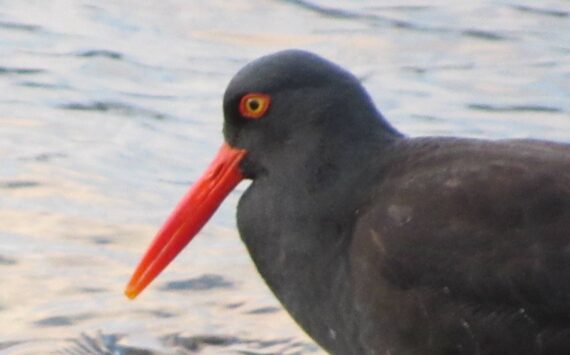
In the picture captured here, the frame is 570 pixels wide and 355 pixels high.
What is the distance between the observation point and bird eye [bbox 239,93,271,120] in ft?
24.8

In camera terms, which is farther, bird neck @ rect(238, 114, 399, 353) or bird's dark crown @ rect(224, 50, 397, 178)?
bird's dark crown @ rect(224, 50, 397, 178)

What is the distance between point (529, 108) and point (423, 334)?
16.8ft

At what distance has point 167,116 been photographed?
38.2 feet

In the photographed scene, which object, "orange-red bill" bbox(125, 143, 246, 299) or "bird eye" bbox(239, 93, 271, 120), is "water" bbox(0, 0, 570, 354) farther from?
"bird eye" bbox(239, 93, 271, 120)

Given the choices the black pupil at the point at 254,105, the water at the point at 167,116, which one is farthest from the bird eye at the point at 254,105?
the water at the point at 167,116

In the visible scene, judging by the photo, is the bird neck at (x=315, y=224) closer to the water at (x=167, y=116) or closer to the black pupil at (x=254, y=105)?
the black pupil at (x=254, y=105)

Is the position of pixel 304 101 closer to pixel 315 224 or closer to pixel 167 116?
pixel 315 224

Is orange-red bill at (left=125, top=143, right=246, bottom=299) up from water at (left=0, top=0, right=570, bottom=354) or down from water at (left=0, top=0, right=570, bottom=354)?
up

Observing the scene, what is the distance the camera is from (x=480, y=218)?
7062mm

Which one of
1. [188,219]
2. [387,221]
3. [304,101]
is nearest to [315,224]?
[387,221]

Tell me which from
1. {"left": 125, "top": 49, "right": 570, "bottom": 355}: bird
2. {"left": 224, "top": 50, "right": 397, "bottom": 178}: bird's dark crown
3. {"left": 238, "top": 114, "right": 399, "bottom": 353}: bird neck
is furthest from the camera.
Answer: {"left": 224, "top": 50, "right": 397, "bottom": 178}: bird's dark crown

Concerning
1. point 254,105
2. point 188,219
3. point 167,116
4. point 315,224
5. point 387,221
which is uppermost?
point 254,105

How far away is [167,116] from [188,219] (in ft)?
12.1

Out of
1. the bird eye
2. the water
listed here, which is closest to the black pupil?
the bird eye
